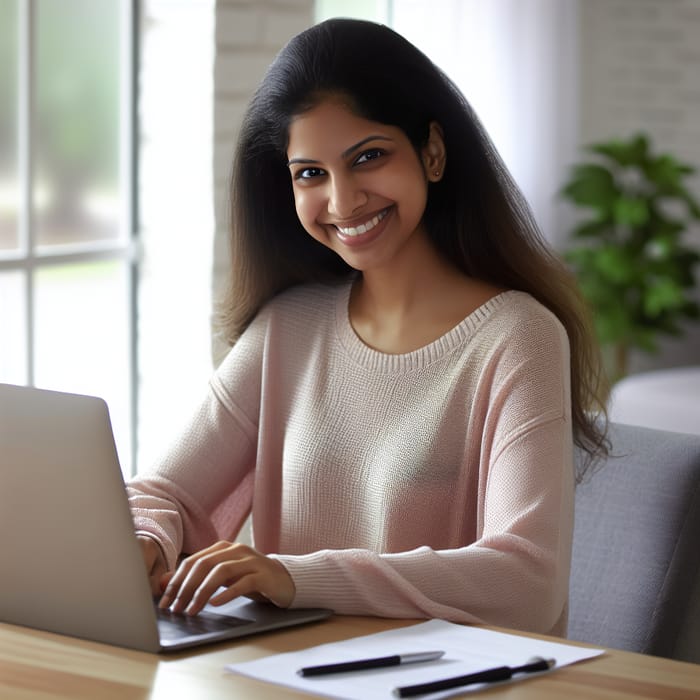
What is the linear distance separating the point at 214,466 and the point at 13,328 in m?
0.97

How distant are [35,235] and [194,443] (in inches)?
39.9

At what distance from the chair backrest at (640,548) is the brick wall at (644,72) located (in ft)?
13.1

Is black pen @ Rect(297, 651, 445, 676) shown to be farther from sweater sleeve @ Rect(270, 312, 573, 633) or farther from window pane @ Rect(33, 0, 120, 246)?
window pane @ Rect(33, 0, 120, 246)

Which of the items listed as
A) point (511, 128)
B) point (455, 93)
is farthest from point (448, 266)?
point (511, 128)

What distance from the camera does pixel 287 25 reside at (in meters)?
2.95

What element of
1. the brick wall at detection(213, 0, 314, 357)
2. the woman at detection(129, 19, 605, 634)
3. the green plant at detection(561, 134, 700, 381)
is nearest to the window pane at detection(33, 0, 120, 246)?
the brick wall at detection(213, 0, 314, 357)

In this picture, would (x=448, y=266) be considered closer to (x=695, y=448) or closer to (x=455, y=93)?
(x=455, y=93)

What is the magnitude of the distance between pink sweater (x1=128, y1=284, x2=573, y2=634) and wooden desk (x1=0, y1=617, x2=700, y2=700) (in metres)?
0.19

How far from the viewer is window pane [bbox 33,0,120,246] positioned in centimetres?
276

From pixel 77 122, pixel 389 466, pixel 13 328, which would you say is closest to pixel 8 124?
pixel 77 122

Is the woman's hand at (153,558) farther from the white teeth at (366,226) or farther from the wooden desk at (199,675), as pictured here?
the white teeth at (366,226)

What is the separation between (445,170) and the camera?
6.16 feet

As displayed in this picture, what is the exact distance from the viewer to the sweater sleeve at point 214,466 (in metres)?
1.86

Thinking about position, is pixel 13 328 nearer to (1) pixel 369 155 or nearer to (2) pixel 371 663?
(1) pixel 369 155
